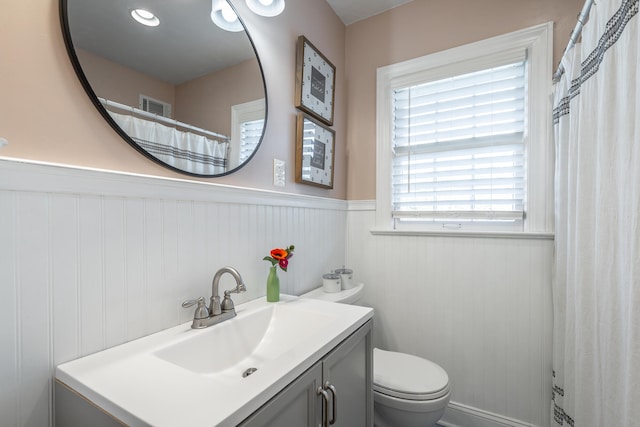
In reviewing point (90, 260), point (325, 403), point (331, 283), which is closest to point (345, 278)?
point (331, 283)

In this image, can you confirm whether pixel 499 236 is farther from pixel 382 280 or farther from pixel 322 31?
pixel 322 31

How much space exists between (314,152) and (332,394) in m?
1.24

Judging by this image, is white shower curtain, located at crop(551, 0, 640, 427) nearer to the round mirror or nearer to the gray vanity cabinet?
the gray vanity cabinet

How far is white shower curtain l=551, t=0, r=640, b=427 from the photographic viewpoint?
77cm

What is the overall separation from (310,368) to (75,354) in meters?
0.61

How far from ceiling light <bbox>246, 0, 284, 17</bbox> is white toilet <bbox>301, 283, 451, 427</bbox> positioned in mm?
1771

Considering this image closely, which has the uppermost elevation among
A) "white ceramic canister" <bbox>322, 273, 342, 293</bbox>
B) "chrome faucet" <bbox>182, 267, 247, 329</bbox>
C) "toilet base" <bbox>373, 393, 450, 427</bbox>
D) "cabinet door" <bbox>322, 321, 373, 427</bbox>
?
"chrome faucet" <bbox>182, 267, 247, 329</bbox>

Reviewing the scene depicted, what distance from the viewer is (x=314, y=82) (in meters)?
1.73

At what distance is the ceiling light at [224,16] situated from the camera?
1173 mm

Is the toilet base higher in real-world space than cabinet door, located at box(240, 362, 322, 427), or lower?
lower

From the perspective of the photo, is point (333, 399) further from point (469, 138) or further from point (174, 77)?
point (469, 138)

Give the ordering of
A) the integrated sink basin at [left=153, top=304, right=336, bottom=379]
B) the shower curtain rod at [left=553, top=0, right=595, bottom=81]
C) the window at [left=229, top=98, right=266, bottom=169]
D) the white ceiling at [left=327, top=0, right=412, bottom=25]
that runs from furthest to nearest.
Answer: the white ceiling at [left=327, top=0, right=412, bottom=25] < the window at [left=229, top=98, right=266, bottom=169] < the shower curtain rod at [left=553, top=0, right=595, bottom=81] < the integrated sink basin at [left=153, top=304, right=336, bottom=379]

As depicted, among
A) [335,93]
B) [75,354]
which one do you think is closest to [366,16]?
[335,93]

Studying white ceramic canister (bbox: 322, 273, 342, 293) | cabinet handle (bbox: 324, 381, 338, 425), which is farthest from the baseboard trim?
cabinet handle (bbox: 324, 381, 338, 425)
